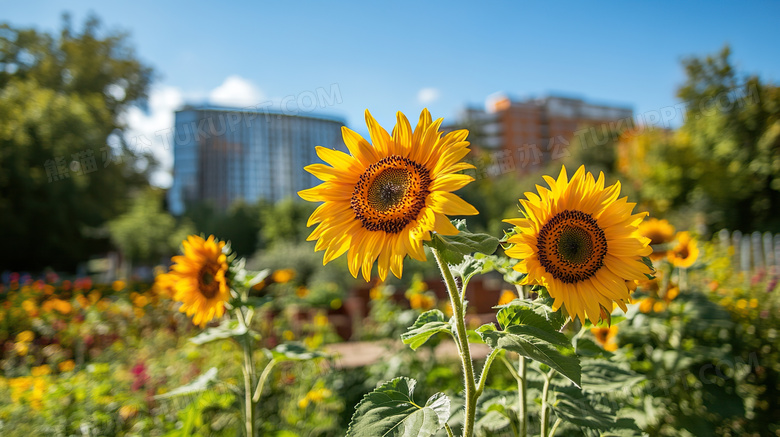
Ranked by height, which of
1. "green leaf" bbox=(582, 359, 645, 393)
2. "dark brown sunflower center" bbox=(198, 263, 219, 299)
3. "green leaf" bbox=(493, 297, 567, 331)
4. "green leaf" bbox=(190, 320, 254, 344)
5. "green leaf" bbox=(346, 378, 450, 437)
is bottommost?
"green leaf" bbox=(582, 359, 645, 393)

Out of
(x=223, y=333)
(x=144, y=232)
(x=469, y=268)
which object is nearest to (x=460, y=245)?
(x=469, y=268)

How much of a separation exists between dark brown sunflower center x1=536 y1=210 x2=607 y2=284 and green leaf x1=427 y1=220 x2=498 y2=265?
0.21 m

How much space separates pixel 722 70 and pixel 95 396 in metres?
27.9

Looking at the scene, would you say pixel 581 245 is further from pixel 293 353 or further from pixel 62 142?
pixel 62 142

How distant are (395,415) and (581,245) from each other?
1.97 feet

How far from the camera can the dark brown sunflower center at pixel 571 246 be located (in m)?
1.12

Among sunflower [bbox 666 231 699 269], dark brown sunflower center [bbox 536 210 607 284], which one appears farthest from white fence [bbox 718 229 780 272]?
dark brown sunflower center [bbox 536 210 607 284]

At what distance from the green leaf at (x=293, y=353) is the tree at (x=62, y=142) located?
14.5 metres

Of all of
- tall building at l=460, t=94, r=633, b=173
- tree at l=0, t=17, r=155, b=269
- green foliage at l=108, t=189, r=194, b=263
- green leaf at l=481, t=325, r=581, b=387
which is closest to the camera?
green leaf at l=481, t=325, r=581, b=387

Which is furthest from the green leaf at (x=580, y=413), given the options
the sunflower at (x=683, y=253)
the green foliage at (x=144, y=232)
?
the green foliage at (x=144, y=232)

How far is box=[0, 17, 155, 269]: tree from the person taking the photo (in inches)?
583

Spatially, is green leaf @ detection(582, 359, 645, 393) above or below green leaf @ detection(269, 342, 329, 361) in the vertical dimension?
below

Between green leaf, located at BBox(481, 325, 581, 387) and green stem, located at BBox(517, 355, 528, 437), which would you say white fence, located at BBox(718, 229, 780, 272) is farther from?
green leaf, located at BBox(481, 325, 581, 387)

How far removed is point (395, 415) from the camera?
1042 millimetres
